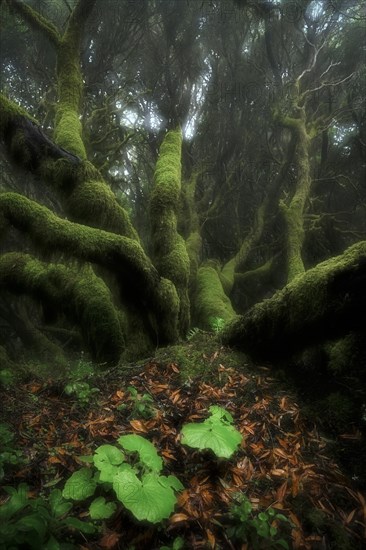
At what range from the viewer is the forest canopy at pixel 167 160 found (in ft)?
18.3

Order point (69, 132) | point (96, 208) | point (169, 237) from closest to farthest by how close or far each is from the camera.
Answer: point (96, 208), point (69, 132), point (169, 237)

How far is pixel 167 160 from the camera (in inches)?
294

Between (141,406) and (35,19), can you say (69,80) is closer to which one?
(35,19)

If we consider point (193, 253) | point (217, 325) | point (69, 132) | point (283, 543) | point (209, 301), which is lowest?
point (283, 543)

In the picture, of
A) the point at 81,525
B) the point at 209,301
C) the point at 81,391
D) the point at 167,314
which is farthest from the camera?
the point at 209,301

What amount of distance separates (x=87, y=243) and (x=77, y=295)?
1497 millimetres

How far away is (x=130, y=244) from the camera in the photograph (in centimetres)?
504

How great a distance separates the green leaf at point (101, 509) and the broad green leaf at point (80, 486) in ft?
0.34

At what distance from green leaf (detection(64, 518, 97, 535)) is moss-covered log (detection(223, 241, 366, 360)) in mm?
2471

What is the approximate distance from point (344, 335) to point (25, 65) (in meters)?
12.4

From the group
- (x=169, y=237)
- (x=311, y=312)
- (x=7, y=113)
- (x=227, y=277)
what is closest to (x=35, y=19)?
(x=7, y=113)

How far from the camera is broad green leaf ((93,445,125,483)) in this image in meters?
2.31

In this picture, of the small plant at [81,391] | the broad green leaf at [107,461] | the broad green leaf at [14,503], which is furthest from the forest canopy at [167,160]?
the broad green leaf at [14,503]

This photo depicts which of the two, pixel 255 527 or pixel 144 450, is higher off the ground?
pixel 144 450
